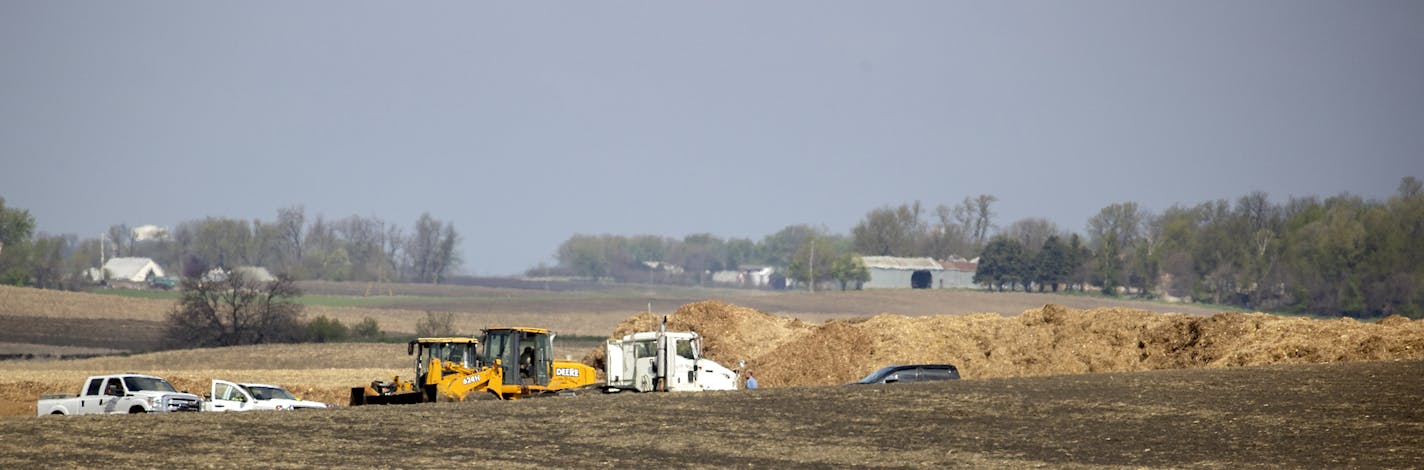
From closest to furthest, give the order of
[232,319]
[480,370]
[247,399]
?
[247,399], [480,370], [232,319]

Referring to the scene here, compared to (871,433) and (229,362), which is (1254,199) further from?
(871,433)

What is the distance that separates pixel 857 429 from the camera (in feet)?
95.8

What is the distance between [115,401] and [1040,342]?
28.6 m

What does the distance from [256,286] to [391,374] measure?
36.9 m

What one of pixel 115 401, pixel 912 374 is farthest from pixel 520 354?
pixel 912 374

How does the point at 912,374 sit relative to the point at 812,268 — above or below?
below

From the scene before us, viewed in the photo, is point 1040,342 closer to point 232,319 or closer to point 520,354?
point 520,354

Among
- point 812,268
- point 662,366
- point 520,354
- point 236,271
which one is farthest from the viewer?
point 812,268

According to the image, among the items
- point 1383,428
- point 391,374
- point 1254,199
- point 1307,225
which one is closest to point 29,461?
point 1383,428

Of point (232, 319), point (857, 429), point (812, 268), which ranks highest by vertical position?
point (812, 268)

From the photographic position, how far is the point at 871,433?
28516mm

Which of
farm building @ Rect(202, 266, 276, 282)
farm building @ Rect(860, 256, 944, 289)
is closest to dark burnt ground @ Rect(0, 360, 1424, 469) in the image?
farm building @ Rect(202, 266, 276, 282)

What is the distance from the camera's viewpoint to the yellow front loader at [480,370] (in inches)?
1526

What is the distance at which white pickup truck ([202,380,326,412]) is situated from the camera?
3809 cm
